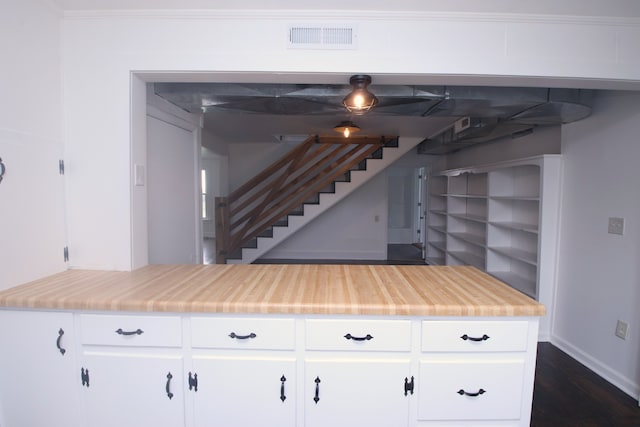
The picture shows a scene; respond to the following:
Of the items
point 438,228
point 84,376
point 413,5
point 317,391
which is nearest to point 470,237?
point 438,228

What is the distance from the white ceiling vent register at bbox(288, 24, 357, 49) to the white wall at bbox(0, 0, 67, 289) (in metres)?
1.43

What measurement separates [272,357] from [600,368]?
2.76m

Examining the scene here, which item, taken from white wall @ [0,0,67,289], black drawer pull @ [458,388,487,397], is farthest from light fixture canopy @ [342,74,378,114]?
white wall @ [0,0,67,289]

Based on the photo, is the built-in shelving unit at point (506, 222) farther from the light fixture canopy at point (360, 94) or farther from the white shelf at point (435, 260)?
the light fixture canopy at point (360, 94)

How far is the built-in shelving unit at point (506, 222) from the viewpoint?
8.66 ft

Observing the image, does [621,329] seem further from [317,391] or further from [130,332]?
[130,332]

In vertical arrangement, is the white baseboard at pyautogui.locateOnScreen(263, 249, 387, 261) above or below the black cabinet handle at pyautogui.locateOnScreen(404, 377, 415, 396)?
below

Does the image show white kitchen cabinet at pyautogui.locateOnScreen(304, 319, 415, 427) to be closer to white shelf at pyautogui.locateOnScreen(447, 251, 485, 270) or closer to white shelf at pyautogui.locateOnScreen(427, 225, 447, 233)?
white shelf at pyautogui.locateOnScreen(447, 251, 485, 270)

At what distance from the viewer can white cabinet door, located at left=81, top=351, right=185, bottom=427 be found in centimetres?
132

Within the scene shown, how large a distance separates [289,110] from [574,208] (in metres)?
2.71

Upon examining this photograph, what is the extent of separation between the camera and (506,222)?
3467mm

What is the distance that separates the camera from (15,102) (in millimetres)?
1428

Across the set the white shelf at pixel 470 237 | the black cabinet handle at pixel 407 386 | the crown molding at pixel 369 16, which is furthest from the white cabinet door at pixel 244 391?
the white shelf at pixel 470 237

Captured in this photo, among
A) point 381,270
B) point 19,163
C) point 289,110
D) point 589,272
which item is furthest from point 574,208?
point 19,163
